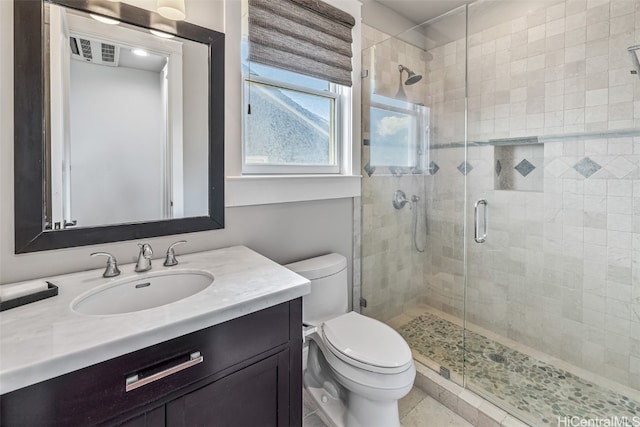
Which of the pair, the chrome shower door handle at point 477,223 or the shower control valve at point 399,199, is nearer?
the chrome shower door handle at point 477,223

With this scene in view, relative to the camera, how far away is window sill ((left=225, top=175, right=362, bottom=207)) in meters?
1.48

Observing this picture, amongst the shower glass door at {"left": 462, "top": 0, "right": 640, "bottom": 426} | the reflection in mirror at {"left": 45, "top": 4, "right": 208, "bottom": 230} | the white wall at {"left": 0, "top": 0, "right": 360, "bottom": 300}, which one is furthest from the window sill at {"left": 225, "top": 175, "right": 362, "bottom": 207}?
the shower glass door at {"left": 462, "top": 0, "right": 640, "bottom": 426}

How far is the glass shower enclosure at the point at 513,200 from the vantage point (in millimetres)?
1652

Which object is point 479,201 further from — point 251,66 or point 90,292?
point 90,292

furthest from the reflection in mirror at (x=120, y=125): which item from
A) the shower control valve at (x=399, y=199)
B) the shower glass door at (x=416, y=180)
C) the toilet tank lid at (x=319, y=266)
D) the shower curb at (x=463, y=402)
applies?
the shower curb at (x=463, y=402)

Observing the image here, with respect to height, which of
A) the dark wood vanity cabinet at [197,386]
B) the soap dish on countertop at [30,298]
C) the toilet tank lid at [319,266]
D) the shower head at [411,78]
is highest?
the shower head at [411,78]

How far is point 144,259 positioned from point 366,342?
39.5 inches

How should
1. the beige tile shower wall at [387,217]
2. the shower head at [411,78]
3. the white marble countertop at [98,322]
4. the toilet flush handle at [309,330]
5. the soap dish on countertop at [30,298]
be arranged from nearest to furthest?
the white marble countertop at [98,322], the soap dish on countertop at [30,298], the toilet flush handle at [309,330], the beige tile shower wall at [387,217], the shower head at [411,78]

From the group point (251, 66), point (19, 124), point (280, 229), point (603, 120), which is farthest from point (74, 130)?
point (603, 120)

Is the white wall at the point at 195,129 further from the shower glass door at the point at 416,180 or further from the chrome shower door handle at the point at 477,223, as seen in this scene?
the chrome shower door handle at the point at 477,223

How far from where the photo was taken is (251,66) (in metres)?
1.55

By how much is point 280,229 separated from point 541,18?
2132 mm

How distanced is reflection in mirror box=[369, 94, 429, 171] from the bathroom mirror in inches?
45.6

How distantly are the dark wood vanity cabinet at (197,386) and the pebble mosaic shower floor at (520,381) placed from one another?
1211mm
